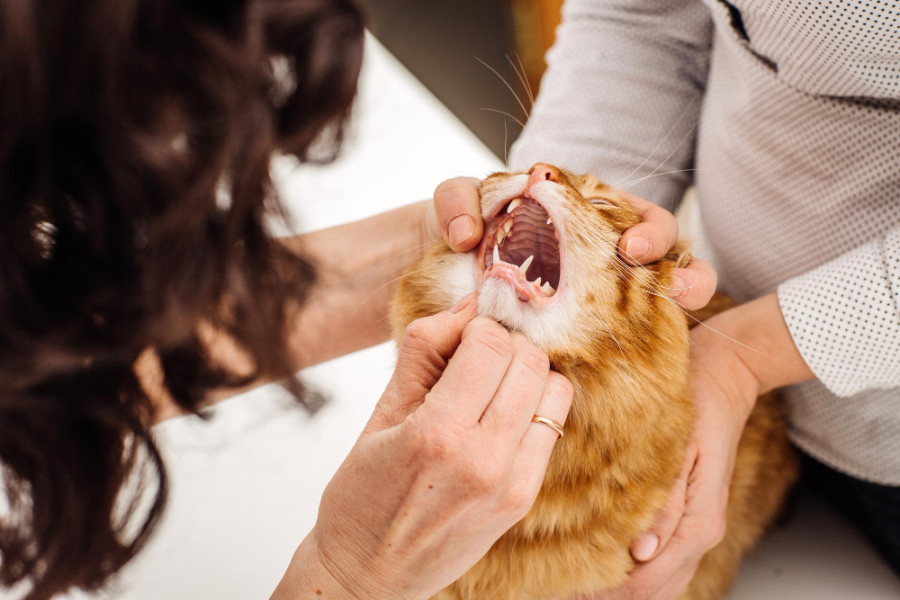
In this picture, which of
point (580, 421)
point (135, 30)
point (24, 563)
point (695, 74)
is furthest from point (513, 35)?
point (24, 563)

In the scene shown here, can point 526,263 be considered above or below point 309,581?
above

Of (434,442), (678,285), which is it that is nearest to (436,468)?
(434,442)

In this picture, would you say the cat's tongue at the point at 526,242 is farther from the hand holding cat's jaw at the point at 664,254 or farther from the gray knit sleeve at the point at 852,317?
the gray knit sleeve at the point at 852,317

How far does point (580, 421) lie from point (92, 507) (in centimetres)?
70

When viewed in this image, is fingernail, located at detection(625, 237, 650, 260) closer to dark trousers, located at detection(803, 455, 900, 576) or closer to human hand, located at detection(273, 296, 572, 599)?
human hand, located at detection(273, 296, 572, 599)

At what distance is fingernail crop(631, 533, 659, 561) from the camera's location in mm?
1080

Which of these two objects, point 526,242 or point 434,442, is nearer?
point 434,442

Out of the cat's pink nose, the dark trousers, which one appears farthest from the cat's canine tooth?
the dark trousers

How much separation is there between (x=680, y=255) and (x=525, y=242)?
0.86ft

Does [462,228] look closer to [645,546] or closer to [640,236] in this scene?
[640,236]

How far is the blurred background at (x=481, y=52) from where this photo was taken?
2.26 metres

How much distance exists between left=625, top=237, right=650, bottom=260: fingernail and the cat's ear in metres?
0.11

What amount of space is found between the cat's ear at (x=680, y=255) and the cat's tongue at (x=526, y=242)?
21 centimetres

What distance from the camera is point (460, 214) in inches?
40.4
